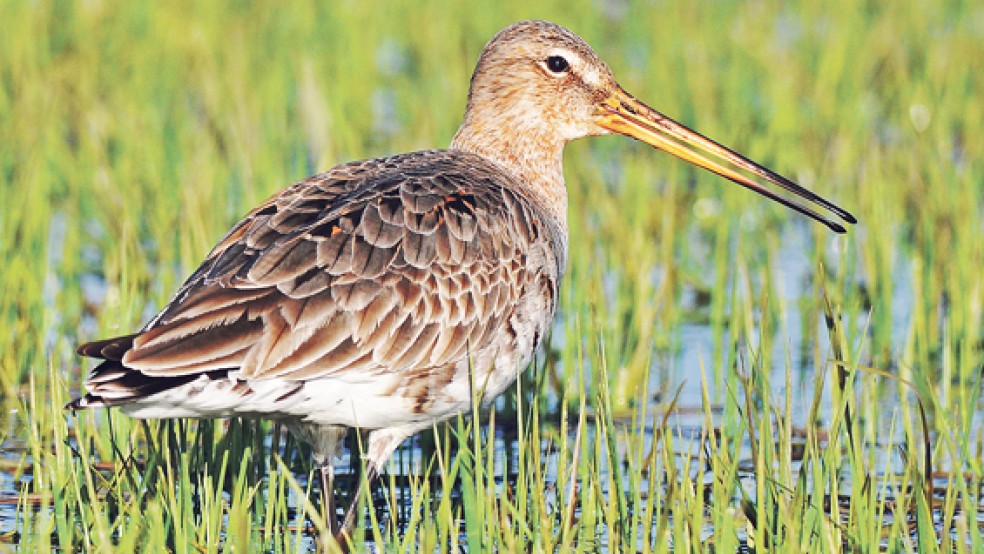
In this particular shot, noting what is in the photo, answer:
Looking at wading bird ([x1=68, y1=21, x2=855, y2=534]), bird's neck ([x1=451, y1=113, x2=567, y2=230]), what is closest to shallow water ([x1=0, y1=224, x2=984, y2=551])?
wading bird ([x1=68, y1=21, x2=855, y2=534])

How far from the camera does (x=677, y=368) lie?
6961mm

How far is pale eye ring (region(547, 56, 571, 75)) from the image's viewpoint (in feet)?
19.7

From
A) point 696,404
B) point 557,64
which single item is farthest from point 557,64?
point 696,404

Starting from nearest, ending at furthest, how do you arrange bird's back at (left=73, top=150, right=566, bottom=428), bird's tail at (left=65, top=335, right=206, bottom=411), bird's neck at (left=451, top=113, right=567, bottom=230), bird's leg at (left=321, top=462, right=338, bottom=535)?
bird's tail at (left=65, top=335, right=206, bottom=411)
bird's back at (left=73, top=150, right=566, bottom=428)
bird's leg at (left=321, top=462, right=338, bottom=535)
bird's neck at (left=451, top=113, right=567, bottom=230)

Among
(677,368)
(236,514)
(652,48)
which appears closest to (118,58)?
(652,48)

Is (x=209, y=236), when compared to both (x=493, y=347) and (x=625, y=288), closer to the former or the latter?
(x=625, y=288)

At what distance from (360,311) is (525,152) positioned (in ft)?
4.62

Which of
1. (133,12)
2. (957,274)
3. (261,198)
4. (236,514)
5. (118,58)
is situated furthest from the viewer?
(133,12)

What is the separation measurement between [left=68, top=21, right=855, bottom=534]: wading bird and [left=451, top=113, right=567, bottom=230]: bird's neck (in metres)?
0.14

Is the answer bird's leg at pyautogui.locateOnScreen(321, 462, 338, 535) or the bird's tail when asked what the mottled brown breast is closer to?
the bird's tail

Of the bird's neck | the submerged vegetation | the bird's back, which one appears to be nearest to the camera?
the bird's back

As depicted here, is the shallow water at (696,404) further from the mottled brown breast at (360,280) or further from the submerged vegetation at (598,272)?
the mottled brown breast at (360,280)

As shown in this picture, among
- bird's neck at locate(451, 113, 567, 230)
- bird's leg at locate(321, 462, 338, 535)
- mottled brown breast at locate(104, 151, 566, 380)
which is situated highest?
bird's neck at locate(451, 113, 567, 230)

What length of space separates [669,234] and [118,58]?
4625 mm
